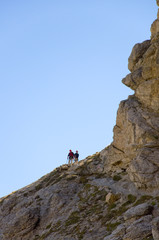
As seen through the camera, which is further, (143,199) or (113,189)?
(113,189)

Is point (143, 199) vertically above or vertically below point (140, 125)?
below

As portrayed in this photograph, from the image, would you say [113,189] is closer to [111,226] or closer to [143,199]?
[143,199]

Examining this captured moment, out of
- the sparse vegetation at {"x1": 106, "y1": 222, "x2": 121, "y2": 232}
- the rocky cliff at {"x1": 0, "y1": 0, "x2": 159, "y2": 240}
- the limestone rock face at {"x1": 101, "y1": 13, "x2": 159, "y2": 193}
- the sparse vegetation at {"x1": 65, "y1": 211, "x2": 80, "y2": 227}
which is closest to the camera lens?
the sparse vegetation at {"x1": 106, "y1": 222, "x2": 121, "y2": 232}

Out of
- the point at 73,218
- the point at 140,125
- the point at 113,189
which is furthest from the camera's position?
the point at 113,189

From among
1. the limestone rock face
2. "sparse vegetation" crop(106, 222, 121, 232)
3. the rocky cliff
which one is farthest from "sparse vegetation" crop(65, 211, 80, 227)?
the limestone rock face

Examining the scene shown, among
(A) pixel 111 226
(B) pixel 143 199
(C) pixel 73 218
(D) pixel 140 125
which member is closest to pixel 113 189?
(C) pixel 73 218

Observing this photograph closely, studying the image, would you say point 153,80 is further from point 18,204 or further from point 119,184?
point 18,204

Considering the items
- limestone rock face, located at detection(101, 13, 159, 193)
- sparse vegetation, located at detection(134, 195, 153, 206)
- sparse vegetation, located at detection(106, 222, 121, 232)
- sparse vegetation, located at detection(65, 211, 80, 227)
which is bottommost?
sparse vegetation, located at detection(106, 222, 121, 232)

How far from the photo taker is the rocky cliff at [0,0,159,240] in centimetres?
3556

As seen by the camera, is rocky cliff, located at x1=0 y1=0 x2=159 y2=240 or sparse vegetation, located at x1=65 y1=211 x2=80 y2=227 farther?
sparse vegetation, located at x1=65 y1=211 x2=80 y2=227

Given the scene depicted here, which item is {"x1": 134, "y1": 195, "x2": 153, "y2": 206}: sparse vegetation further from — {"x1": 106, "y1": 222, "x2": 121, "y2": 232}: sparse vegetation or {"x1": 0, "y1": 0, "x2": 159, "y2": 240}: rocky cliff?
{"x1": 106, "y1": 222, "x2": 121, "y2": 232}: sparse vegetation

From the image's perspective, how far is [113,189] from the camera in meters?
43.7

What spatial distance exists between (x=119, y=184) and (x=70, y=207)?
846 centimetres

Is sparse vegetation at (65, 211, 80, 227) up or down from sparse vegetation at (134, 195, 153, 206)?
up
